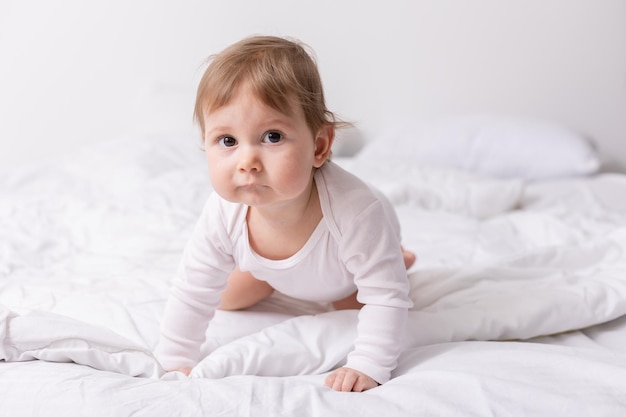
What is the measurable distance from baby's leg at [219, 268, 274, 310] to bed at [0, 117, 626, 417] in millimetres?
19

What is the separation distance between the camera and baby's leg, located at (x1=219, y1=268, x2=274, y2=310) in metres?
1.22

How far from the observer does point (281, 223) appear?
110 centimetres

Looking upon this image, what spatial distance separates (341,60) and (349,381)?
1.86 m

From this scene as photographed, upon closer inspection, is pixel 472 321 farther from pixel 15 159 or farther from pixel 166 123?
pixel 15 159

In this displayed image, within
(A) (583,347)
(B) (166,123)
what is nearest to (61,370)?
(A) (583,347)

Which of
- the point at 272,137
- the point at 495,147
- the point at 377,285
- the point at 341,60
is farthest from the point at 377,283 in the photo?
the point at 341,60

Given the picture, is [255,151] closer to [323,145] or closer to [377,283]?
[323,145]

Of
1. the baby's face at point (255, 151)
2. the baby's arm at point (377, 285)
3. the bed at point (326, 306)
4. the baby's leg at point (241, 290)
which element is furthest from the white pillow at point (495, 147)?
the baby's face at point (255, 151)

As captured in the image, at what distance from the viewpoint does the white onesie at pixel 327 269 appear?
104cm

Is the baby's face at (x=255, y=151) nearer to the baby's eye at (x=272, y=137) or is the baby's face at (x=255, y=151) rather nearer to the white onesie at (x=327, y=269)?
the baby's eye at (x=272, y=137)

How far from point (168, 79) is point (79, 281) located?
1621mm

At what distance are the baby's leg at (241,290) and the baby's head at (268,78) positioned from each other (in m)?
0.32

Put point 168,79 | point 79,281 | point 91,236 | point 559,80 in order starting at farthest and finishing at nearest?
1. point 168,79
2. point 559,80
3. point 91,236
4. point 79,281

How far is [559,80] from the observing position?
8.63ft
